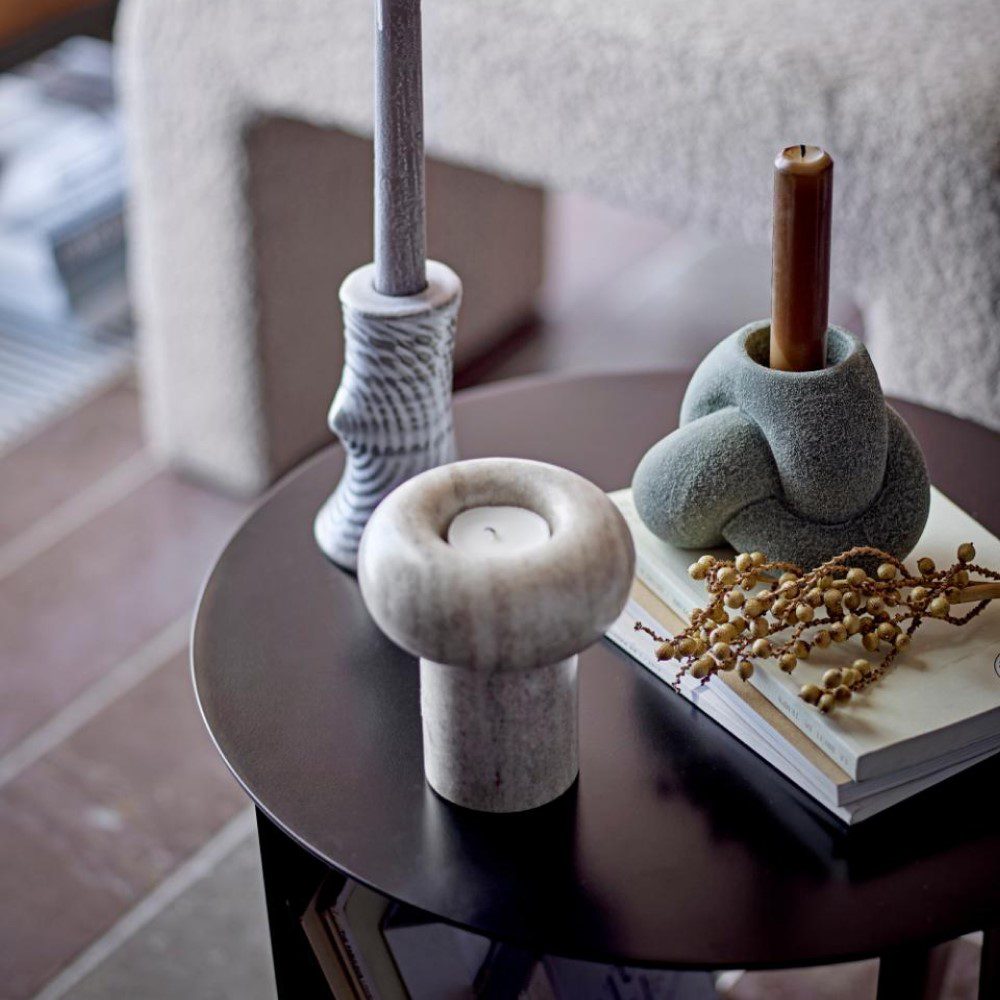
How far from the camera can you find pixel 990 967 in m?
0.85

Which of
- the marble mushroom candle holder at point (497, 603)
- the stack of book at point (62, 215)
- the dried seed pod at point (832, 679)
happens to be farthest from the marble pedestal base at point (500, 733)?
the stack of book at point (62, 215)

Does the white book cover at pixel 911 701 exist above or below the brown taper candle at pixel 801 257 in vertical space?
below

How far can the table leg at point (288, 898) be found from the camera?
29.5 inches

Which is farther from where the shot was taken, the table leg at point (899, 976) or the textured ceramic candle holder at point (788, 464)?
the table leg at point (899, 976)

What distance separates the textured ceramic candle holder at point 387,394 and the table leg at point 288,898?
0.54 ft

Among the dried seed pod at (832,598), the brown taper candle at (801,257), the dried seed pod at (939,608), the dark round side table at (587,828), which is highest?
the brown taper candle at (801,257)

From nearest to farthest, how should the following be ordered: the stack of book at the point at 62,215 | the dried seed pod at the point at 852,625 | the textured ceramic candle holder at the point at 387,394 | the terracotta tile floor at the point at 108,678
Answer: the dried seed pod at the point at 852,625 < the textured ceramic candle holder at the point at 387,394 < the terracotta tile floor at the point at 108,678 < the stack of book at the point at 62,215

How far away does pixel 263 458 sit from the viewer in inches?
61.2

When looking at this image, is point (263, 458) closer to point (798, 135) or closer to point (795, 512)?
point (798, 135)

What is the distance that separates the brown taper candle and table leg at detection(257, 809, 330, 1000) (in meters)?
0.34

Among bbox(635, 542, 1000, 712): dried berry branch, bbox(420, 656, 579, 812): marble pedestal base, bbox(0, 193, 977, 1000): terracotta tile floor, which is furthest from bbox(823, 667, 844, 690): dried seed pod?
bbox(0, 193, 977, 1000): terracotta tile floor

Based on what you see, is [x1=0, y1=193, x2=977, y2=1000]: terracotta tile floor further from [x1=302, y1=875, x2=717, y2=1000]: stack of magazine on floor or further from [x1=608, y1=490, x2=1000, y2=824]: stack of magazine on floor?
[x1=608, y1=490, x2=1000, y2=824]: stack of magazine on floor

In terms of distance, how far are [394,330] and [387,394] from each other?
40 mm

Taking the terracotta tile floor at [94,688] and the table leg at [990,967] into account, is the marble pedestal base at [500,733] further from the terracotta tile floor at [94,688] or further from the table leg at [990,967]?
the terracotta tile floor at [94,688]
